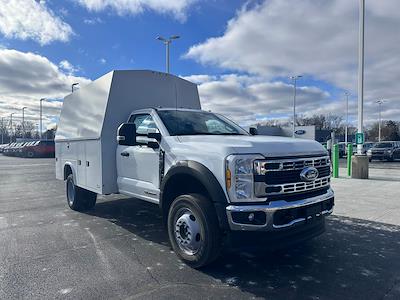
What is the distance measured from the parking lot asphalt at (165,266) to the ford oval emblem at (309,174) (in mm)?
1130

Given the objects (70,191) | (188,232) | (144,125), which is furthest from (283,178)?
(70,191)

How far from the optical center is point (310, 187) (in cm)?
434

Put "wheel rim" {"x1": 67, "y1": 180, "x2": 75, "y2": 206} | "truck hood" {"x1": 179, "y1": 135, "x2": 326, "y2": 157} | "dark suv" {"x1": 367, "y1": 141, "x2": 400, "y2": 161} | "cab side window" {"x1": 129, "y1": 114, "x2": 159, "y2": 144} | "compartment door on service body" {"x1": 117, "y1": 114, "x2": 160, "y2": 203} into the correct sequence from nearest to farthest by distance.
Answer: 1. "truck hood" {"x1": 179, "y1": 135, "x2": 326, "y2": 157}
2. "compartment door on service body" {"x1": 117, "y1": 114, "x2": 160, "y2": 203}
3. "cab side window" {"x1": 129, "y1": 114, "x2": 159, "y2": 144}
4. "wheel rim" {"x1": 67, "y1": 180, "x2": 75, "y2": 206}
5. "dark suv" {"x1": 367, "y1": 141, "x2": 400, "y2": 161}

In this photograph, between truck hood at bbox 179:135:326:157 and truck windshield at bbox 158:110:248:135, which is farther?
truck windshield at bbox 158:110:248:135

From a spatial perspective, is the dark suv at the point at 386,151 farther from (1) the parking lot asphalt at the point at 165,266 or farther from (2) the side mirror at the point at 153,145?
(2) the side mirror at the point at 153,145

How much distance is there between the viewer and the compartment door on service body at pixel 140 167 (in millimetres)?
5379

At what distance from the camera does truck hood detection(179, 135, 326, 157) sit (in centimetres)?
400

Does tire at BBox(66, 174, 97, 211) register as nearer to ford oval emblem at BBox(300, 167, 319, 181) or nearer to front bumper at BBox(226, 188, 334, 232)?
front bumper at BBox(226, 188, 334, 232)

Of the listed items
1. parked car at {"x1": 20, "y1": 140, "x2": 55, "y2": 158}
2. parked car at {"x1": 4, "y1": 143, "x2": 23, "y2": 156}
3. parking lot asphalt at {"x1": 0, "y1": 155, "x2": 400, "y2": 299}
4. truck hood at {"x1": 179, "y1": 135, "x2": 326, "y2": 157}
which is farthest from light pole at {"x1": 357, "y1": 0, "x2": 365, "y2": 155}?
parked car at {"x1": 4, "y1": 143, "x2": 23, "y2": 156}

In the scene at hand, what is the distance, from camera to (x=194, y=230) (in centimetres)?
430

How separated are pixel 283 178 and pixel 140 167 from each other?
252 centimetres

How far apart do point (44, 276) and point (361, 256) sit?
13.4ft

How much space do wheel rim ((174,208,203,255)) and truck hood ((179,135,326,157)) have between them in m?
0.86

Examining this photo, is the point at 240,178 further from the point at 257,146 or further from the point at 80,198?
the point at 80,198
